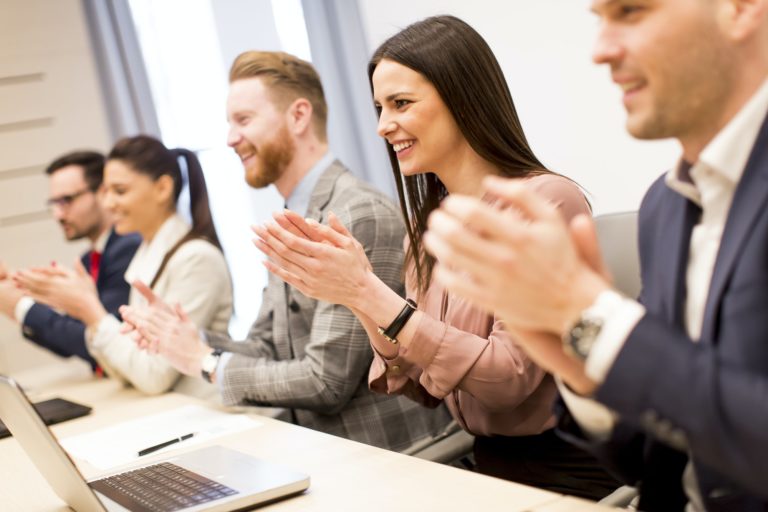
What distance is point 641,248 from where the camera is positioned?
1.19 meters

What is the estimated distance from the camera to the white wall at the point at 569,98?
2.31 meters

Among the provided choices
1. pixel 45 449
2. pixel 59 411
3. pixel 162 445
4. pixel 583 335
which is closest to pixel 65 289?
pixel 59 411

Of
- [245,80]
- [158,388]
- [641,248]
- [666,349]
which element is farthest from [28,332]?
[666,349]

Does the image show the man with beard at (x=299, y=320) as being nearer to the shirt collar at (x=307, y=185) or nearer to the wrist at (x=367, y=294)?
the shirt collar at (x=307, y=185)

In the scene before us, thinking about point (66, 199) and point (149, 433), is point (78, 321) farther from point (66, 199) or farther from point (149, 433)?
point (149, 433)

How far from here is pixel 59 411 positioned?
7.71 feet

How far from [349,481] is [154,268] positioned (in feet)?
5.48

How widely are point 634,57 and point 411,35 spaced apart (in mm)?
898

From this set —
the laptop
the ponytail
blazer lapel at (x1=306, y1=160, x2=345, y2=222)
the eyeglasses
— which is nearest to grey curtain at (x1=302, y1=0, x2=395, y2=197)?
the ponytail

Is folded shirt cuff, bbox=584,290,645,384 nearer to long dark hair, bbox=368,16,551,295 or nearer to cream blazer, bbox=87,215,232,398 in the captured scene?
long dark hair, bbox=368,16,551,295

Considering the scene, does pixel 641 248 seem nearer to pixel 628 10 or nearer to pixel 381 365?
pixel 628 10

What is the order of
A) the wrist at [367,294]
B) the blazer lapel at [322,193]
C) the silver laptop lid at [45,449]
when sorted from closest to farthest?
the silver laptop lid at [45,449]
the wrist at [367,294]
the blazer lapel at [322,193]

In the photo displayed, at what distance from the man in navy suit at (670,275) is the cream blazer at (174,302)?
1591 mm

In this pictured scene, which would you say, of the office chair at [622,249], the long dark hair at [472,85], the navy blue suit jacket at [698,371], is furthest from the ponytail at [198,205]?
the navy blue suit jacket at [698,371]
